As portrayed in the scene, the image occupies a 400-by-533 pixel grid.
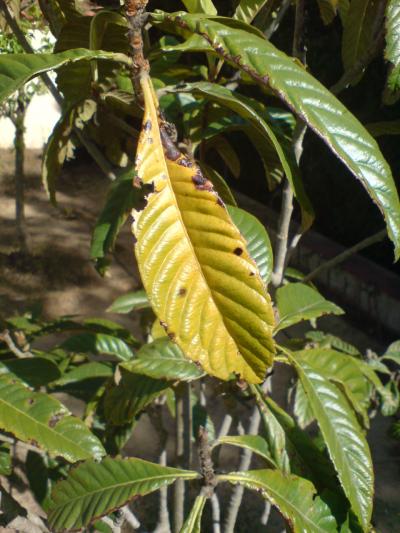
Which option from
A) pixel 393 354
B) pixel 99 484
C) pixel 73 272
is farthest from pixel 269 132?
pixel 73 272

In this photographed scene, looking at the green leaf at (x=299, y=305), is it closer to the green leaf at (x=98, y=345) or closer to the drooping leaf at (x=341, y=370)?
the drooping leaf at (x=341, y=370)

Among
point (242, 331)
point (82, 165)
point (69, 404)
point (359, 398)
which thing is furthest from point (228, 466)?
point (82, 165)

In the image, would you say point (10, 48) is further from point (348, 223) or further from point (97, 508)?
point (348, 223)

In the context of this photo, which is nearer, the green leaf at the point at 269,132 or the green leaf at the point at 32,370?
the green leaf at the point at 269,132

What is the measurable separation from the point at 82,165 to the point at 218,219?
5882 millimetres

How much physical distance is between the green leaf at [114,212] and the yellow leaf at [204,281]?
0.49 metres

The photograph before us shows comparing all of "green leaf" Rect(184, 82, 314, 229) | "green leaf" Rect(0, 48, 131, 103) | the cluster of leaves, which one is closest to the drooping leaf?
the cluster of leaves

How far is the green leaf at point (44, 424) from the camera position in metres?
1.24

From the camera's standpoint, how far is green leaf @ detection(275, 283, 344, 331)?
1.45 meters

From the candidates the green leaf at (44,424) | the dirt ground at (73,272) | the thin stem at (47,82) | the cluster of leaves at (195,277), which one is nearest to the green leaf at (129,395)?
the cluster of leaves at (195,277)

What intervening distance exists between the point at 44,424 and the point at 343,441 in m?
0.54

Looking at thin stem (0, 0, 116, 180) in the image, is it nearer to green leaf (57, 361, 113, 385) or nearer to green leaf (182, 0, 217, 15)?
green leaf (182, 0, 217, 15)

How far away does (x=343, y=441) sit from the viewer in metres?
1.20

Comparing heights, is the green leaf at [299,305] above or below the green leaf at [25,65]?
below
